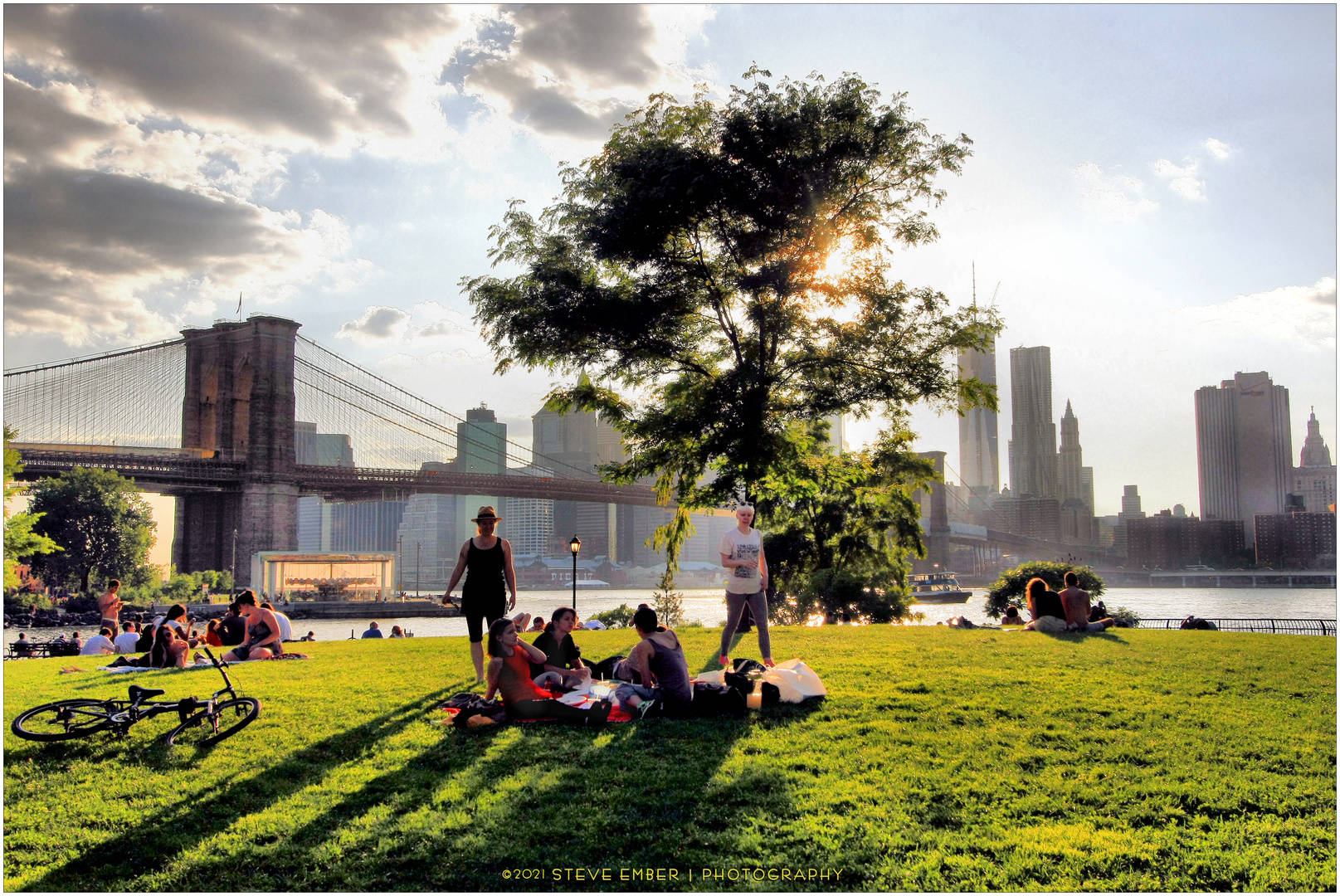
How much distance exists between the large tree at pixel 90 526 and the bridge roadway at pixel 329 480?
4.09 feet

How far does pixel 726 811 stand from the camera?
451cm

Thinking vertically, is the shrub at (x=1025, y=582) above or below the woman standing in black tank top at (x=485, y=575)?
below

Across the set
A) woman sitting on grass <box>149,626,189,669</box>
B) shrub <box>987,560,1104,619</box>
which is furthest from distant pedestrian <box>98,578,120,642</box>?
shrub <box>987,560,1104,619</box>

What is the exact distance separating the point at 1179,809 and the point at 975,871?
160 centimetres

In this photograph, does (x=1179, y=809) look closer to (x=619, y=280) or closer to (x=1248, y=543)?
(x=619, y=280)

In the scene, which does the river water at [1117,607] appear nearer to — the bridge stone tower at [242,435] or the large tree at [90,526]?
the bridge stone tower at [242,435]

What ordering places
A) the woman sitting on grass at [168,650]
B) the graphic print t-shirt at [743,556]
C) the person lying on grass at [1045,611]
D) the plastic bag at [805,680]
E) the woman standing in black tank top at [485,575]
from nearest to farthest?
the plastic bag at [805,680] < the woman standing in black tank top at [485,575] < the graphic print t-shirt at [743,556] < the woman sitting on grass at [168,650] < the person lying on grass at [1045,611]

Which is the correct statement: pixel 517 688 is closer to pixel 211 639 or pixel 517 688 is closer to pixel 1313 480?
pixel 211 639

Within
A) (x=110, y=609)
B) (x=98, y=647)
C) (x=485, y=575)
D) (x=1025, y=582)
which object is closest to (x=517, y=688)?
(x=485, y=575)

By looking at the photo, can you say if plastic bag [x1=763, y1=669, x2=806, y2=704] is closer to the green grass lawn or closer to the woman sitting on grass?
the green grass lawn

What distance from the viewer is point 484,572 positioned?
7.84 m

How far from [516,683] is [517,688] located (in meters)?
0.04

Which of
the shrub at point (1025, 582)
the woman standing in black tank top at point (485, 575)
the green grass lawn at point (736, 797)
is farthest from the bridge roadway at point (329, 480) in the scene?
the green grass lawn at point (736, 797)

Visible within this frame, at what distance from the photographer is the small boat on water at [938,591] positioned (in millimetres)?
70188
